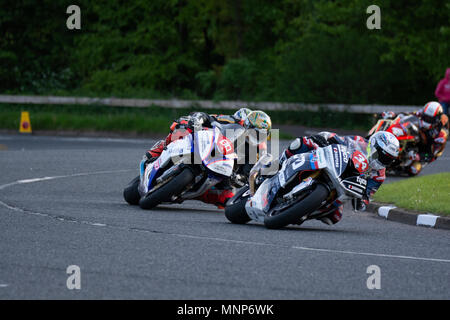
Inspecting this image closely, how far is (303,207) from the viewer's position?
10594 millimetres

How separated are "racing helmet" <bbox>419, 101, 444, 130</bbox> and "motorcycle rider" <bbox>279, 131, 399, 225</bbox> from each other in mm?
8347

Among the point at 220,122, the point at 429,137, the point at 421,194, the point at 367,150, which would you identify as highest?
the point at 220,122

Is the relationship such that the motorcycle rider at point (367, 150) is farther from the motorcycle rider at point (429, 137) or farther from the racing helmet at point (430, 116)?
the racing helmet at point (430, 116)

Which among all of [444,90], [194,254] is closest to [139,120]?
[444,90]

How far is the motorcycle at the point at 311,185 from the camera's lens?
34.9ft

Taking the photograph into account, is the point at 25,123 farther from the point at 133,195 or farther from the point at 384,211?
the point at 384,211

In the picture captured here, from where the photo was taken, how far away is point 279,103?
100.0 ft

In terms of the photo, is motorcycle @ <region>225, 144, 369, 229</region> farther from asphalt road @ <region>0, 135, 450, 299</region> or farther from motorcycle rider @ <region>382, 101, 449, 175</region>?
motorcycle rider @ <region>382, 101, 449, 175</region>

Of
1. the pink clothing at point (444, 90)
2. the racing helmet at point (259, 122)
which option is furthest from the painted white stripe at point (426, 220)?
the pink clothing at point (444, 90)

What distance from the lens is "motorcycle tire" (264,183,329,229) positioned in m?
10.6

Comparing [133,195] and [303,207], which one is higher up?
[303,207]

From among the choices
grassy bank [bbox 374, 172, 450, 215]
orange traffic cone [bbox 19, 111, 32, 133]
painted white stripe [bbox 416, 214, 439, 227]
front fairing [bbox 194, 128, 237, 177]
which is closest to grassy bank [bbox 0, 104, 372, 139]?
orange traffic cone [bbox 19, 111, 32, 133]

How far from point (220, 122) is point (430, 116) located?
6.79 metres

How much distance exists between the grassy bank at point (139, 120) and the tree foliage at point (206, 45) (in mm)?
1506
